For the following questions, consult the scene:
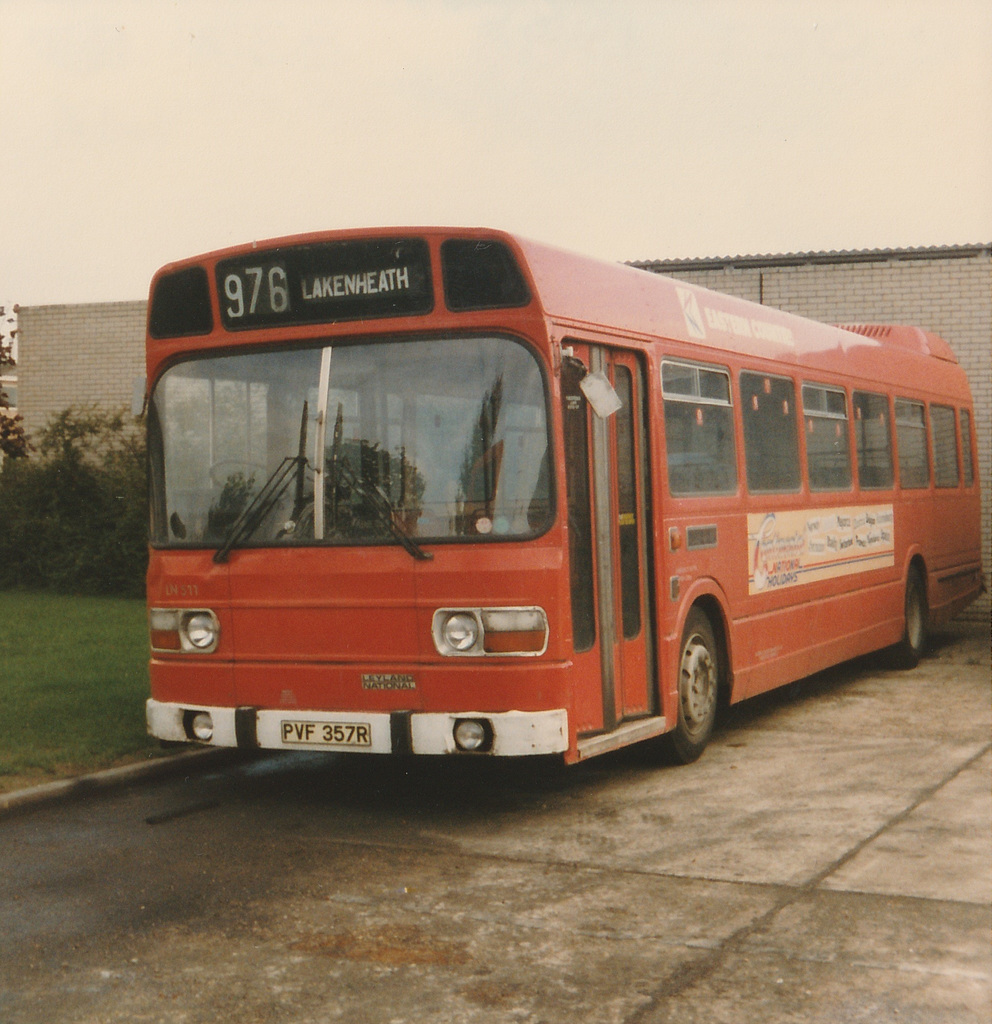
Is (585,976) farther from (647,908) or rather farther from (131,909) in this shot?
(131,909)

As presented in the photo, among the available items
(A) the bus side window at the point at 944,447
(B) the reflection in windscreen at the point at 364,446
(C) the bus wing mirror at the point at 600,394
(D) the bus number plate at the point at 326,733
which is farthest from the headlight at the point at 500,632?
(A) the bus side window at the point at 944,447

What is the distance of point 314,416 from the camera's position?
7.36 meters

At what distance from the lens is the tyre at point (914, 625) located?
13703 millimetres

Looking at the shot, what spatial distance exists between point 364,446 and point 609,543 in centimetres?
148

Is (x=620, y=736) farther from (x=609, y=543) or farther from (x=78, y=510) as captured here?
(x=78, y=510)

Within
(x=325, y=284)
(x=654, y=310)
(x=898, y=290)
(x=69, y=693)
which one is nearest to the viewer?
(x=325, y=284)

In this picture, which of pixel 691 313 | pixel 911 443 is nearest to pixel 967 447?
pixel 911 443

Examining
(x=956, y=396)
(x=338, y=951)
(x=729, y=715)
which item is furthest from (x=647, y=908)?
(x=956, y=396)

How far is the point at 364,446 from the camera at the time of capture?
7.25 metres

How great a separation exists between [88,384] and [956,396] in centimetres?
1426

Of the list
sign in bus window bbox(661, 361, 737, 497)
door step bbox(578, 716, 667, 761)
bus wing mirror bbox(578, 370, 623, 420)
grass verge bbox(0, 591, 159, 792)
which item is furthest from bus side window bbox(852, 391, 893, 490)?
grass verge bbox(0, 591, 159, 792)

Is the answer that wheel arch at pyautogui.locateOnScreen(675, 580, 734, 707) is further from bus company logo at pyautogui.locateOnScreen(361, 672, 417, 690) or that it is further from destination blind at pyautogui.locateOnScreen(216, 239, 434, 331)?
destination blind at pyautogui.locateOnScreen(216, 239, 434, 331)

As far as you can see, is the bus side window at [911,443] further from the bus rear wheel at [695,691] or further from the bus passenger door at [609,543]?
the bus passenger door at [609,543]

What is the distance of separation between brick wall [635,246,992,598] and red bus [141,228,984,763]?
1102 centimetres
